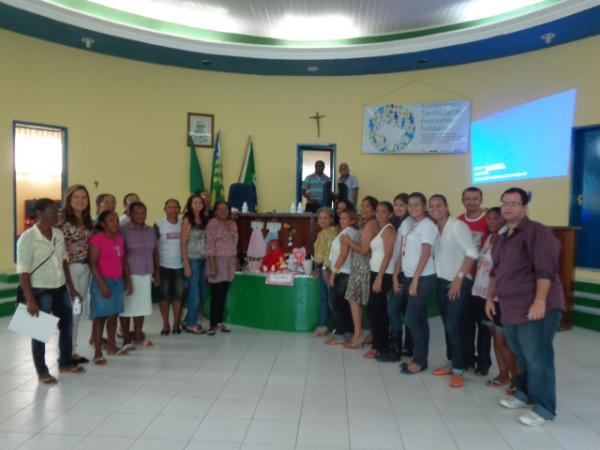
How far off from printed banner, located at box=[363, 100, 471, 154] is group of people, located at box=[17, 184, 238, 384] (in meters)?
3.67

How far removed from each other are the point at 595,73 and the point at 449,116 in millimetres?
2008

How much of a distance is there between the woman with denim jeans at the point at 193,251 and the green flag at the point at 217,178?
2785mm

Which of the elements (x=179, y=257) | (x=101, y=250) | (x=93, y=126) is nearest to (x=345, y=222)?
(x=179, y=257)

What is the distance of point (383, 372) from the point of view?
4047mm

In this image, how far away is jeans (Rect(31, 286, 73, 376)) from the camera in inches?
139

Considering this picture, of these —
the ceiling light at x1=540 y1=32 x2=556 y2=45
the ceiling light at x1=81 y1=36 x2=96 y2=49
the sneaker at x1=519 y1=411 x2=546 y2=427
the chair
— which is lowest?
the sneaker at x1=519 y1=411 x2=546 y2=427

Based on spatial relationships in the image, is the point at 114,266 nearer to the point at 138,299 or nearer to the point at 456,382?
the point at 138,299

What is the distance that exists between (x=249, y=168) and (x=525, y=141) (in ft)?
13.9

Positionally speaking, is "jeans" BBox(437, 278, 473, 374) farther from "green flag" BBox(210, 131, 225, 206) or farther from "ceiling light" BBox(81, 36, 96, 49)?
"ceiling light" BBox(81, 36, 96, 49)

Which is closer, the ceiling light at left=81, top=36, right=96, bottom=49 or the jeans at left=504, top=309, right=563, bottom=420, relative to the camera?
the jeans at left=504, top=309, right=563, bottom=420

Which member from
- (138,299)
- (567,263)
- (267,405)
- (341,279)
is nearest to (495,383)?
(341,279)

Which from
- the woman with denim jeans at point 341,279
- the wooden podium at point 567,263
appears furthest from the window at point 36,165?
the wooden podium at point 567,263

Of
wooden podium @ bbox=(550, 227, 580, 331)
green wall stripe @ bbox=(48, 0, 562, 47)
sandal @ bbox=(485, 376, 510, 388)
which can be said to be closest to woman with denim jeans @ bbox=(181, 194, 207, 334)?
sandal @ bbox=(485, 376, 510, 388)

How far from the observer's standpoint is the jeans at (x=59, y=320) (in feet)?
11.6
